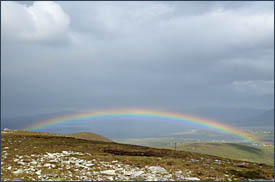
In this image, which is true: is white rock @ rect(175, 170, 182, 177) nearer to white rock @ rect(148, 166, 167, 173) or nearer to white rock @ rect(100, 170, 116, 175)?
white rock @ rect(148, 166, 167, 173)

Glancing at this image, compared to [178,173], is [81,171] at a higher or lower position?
higher

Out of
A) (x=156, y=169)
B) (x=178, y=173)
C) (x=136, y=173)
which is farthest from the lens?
(x=156, y=169)

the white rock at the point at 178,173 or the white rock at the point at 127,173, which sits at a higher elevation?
the white rock at the point at 127,173

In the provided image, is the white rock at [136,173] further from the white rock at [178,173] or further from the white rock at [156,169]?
Answer: the white rock at [178,173]

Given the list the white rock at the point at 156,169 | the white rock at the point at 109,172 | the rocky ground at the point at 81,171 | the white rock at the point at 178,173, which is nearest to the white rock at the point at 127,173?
the rocky ground at the point at 81,171

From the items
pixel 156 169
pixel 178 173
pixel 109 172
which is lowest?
pixel 178 173

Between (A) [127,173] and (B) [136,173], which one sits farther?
(B) [136,173]

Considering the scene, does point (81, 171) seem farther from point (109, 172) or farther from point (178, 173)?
point (178, 173)

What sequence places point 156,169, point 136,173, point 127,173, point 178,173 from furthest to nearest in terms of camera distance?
point 156,169, point 178,173, point 136,173, point 127,173

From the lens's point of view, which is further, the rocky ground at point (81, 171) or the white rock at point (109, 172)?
the white rock at point (109, 172)

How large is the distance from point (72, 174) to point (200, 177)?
13.0m

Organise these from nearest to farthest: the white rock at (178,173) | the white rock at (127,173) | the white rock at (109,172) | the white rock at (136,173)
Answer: the white rock at (136,173) → the white rock at (127,173) → the white rock at (109,172) → the white rock at (178,173)

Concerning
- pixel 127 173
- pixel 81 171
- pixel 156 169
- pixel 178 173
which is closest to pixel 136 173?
pixel 127 173

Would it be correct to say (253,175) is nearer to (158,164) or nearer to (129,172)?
(158,164)
